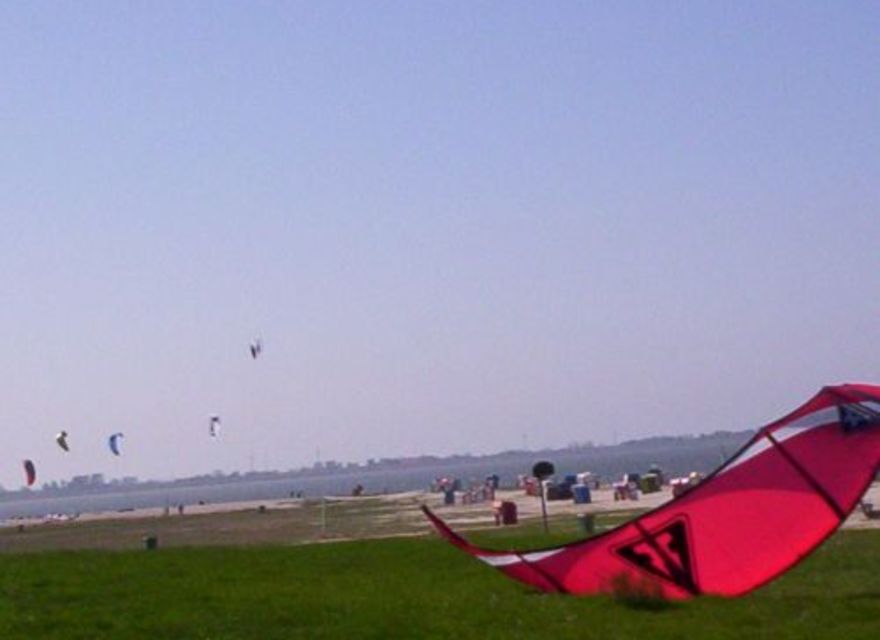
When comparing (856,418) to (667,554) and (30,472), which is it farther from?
(30,472)

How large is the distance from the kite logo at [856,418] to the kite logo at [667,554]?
6.34ft

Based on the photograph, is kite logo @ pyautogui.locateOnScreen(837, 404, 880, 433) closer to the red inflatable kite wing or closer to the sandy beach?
the red inflatable kite wing

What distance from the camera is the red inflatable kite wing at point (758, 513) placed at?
627 inches

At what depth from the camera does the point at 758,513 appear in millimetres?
16250

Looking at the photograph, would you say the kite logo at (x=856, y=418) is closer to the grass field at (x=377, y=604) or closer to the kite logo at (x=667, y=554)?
the grass field at (x=377, y=604)

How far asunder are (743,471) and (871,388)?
1533 millimetres

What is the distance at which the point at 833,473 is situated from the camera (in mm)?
15977

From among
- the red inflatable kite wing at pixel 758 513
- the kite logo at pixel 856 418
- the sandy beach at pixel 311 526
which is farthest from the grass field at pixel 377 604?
the sandy beach at pixel 311 526

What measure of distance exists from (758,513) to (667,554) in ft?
3.32

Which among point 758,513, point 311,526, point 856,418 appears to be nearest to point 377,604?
point 758,513

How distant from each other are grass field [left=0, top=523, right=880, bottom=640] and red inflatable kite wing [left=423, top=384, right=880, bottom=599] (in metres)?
0.43

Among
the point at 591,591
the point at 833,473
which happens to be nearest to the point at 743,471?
the point at 833,473

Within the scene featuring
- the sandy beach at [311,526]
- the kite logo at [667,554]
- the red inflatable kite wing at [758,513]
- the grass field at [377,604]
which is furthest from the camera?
the sandy beach at [311,526]

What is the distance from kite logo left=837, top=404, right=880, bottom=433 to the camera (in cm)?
1595
